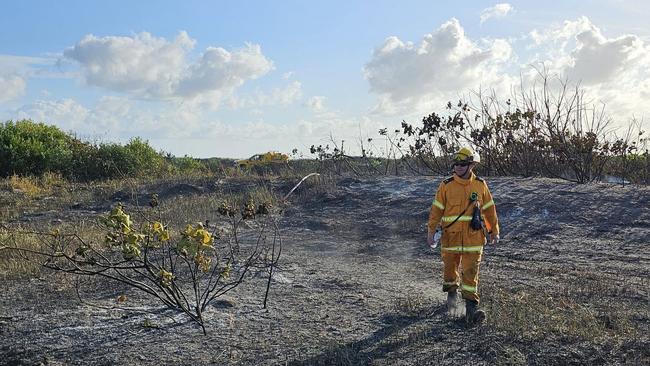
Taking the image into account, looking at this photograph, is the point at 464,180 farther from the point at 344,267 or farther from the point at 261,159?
the point at 261,159

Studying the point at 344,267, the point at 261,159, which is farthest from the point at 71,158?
the point at 344,267

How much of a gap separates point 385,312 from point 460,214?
1.14 metres

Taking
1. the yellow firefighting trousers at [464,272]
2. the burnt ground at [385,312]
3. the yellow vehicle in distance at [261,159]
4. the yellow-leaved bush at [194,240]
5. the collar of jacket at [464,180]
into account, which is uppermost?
the yellow vehicle in distance at [261,159]

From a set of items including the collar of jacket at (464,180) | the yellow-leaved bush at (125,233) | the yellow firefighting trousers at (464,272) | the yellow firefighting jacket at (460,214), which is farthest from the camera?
the collar of jacket at (464,180)

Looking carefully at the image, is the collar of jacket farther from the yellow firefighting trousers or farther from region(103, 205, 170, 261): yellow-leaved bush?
region(103, 205, 170, 261): yellow-leaved bush

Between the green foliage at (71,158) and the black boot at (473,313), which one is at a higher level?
the green foliage at (71,158)

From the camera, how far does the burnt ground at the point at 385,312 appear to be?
497 cm

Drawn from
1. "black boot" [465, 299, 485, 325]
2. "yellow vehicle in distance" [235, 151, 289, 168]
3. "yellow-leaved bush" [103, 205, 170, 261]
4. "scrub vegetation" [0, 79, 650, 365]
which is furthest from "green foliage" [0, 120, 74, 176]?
"black boot" [465, 299, 485, 325]

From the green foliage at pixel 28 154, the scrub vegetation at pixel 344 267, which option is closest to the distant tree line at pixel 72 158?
the green foliage at pixel 28 154

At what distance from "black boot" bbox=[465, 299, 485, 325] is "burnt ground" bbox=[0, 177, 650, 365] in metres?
0.09

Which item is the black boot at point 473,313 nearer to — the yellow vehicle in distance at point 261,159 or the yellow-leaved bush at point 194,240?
the yellow-leaved bush at point 194,240

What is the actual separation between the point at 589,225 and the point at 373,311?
17.0 ft

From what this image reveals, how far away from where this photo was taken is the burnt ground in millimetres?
4973

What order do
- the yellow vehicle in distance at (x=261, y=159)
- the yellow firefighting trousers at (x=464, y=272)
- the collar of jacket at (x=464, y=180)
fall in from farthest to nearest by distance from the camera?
the yellow vehicle in distance at (x=261, y=159) < the collar of jacket at (x=464, y=180) < the yellow firefighting trousers at (x=464, y=272)
